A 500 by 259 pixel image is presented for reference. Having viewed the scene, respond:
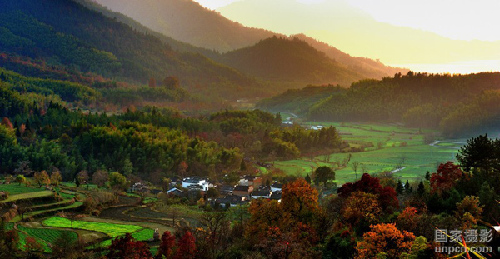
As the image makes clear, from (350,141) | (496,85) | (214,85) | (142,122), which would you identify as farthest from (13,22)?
(496,85)

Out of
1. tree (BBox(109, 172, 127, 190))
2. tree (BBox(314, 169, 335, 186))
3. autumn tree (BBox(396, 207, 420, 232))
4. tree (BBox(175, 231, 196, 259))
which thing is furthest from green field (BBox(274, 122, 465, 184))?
tree (BBox(175, 231, 196, 259))

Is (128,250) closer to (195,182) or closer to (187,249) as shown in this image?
(187,249)

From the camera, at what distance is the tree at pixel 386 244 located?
16531 millimetres

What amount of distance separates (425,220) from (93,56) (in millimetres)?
124405

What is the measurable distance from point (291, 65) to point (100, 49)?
230 feet

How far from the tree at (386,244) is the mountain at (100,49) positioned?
115428 mm

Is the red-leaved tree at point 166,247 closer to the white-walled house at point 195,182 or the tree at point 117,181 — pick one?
the tree at point 117,181

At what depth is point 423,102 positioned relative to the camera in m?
105

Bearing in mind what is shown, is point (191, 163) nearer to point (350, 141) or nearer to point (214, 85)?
point (350, 141)

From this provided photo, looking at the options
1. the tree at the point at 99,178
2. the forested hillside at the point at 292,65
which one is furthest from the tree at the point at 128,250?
the forested hillside at the point at 292,65

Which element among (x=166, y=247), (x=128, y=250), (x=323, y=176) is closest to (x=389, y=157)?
(x=323, y=176)

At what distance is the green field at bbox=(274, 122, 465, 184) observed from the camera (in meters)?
54.5

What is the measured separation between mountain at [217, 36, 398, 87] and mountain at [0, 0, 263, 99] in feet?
68.1

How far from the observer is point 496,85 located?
100875 millimetres
